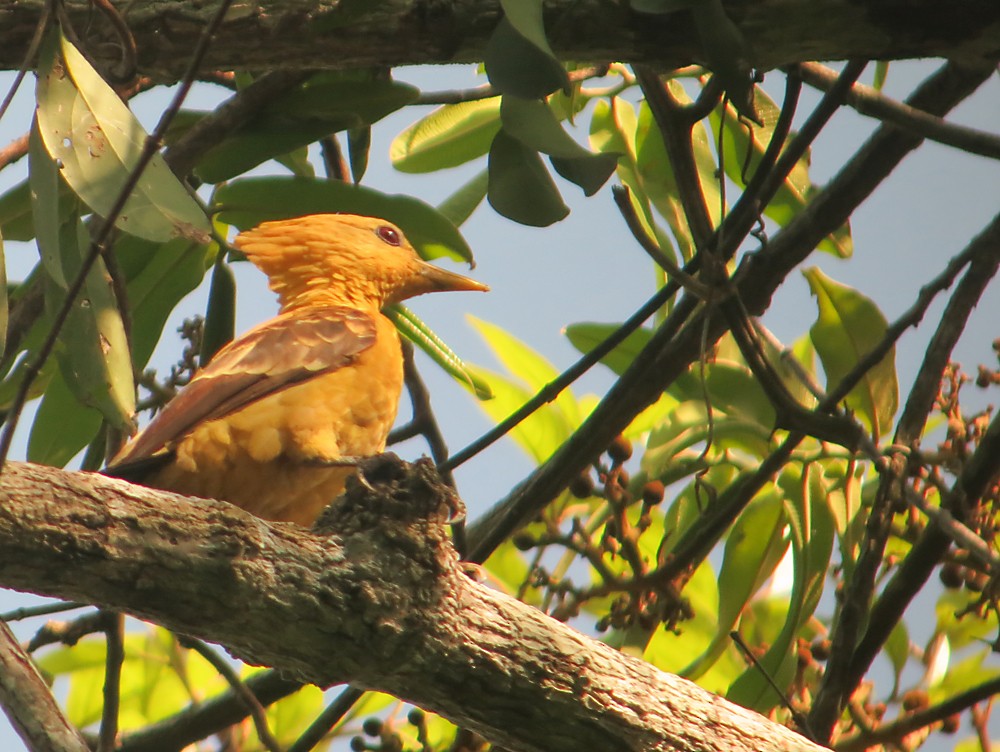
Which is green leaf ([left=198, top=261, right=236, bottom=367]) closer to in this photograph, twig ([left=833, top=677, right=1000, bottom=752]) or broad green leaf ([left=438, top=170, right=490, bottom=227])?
broad green leaf ([left=438, top=170, right=490, bottom=227])

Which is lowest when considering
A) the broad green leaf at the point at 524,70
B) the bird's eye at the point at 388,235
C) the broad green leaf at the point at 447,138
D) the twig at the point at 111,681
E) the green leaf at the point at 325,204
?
the twig at the point at 111,681

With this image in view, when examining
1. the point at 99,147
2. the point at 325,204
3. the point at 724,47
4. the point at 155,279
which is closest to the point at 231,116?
the point at 325,204

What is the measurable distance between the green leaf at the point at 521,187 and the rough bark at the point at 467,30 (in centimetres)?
26

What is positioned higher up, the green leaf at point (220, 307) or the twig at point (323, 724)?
the green leaf at point (220, 307)

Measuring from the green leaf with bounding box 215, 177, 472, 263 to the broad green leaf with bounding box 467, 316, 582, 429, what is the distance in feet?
3.27

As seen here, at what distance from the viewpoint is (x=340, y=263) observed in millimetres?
4758

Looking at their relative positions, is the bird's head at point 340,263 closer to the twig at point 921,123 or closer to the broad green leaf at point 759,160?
the broad green leaf at point 759,160

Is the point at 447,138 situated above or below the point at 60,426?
above

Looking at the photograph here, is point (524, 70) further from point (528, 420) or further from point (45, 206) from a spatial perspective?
point (528, 420)

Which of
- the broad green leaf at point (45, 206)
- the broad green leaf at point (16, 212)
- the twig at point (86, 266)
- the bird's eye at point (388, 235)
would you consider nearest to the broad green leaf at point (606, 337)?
the bird's eye at point (388, 235)

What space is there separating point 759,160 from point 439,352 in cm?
135

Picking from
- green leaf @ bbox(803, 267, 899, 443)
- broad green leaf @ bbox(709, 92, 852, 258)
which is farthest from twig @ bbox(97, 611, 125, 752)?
broad green leaf @ bbox(709, 92, 852, 258)

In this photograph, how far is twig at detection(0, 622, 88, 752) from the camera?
96.1 inches

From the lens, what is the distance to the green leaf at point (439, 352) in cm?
415
